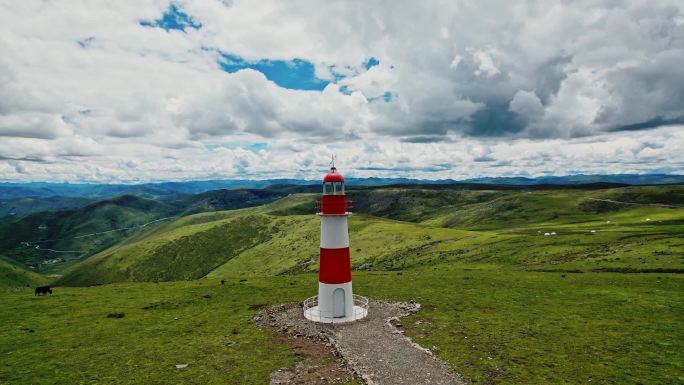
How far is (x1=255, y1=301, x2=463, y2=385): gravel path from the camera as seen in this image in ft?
83.7

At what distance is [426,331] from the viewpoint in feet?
111

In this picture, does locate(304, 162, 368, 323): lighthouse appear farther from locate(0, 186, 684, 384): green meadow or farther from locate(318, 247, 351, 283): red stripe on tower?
locate(0, 186, 684, 384): green meadow

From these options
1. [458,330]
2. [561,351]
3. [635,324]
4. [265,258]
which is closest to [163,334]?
[458,330]

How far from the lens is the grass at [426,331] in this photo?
26.3 metres

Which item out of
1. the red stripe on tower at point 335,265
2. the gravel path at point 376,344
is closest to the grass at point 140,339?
the gravel path at point 376,344

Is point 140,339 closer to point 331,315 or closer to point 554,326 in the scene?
point 331,315

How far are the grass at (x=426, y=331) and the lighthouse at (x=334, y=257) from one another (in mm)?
6291

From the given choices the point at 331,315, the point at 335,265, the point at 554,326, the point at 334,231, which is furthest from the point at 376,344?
the point at 554,326

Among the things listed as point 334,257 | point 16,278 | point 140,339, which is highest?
point 334,257

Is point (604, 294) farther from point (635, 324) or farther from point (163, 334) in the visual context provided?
point (163, 334)

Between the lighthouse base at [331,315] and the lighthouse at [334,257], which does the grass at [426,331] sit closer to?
Result: the lighthouse base at [331,315]

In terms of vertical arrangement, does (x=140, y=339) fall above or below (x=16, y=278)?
above

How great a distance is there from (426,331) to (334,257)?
34.0 feet

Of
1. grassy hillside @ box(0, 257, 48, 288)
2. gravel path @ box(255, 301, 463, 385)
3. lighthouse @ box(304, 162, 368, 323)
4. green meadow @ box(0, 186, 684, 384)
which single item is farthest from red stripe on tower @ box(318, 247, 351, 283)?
grassy hillside @ box(0, 257, 48, 288)
